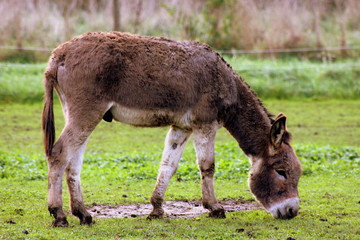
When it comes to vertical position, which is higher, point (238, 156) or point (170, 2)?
point (170, 2)

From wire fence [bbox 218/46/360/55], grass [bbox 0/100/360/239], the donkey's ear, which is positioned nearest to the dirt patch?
grass [bbox 0/100/360/239]

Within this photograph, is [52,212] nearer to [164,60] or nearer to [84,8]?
[164,60]

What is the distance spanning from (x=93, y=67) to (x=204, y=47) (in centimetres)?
176

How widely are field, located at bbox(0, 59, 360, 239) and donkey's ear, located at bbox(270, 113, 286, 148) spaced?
98 cm

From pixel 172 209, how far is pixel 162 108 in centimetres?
169

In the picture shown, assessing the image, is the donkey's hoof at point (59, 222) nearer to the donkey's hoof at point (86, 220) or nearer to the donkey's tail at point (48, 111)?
the donkey's hoof at point (86, 220)

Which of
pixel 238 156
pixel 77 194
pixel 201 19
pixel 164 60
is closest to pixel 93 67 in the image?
pixel 164 60

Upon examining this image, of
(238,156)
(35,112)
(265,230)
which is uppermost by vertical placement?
(265,230)

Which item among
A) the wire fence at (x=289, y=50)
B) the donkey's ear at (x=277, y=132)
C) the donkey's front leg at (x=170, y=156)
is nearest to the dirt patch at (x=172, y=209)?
the donkey's front leg at (x=170, y=156)

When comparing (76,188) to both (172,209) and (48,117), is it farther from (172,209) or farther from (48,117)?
(172,209)

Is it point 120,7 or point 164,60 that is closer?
point 164,60

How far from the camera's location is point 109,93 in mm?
7117

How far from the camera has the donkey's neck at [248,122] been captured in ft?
26.6

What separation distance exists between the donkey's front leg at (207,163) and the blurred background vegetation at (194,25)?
565 inches
